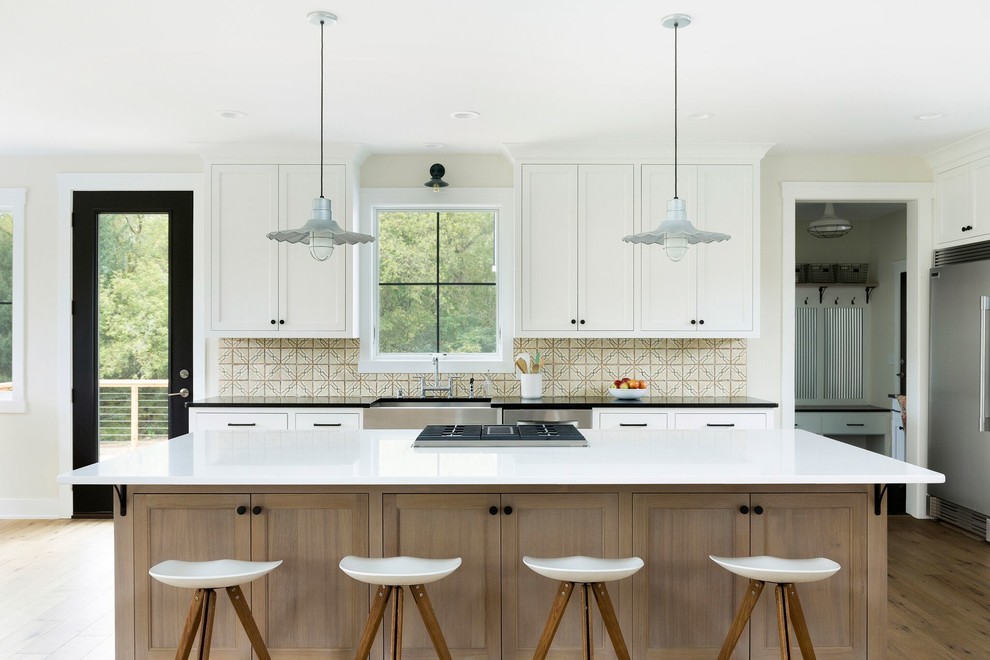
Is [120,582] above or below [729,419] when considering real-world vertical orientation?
below

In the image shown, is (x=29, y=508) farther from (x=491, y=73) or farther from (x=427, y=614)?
(x=491, y=73)

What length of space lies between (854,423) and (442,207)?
13.3 ft

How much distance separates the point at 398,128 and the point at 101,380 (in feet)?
9.07

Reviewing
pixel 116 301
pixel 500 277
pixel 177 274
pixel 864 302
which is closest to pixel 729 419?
pixel 500 277

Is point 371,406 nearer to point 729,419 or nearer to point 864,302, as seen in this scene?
point 729,419

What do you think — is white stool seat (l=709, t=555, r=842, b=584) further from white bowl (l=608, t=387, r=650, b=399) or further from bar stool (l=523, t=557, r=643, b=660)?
white bowl (l=608, t=387, r=650, b=399)

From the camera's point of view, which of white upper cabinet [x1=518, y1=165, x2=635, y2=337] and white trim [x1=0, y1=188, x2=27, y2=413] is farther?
white trim [x1=0, y1=188, x2=27, y2=413]

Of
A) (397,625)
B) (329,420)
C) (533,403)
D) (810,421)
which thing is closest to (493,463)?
(397,625)

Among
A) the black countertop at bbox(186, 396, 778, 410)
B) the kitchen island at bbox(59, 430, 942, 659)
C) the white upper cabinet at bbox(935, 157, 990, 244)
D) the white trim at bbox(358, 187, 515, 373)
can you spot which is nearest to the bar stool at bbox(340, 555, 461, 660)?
the kitchen island at bbox(59, 430, 942, 659)

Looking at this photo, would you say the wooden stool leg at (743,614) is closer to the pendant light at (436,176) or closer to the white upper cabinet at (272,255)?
the white upper cabinet at (272,255)

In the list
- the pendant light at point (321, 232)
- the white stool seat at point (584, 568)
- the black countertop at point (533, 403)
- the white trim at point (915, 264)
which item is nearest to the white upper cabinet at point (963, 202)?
the white trim at point (915, 264)

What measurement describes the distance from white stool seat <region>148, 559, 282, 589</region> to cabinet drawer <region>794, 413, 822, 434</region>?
17.2 feet

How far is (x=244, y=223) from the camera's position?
15.5 feet

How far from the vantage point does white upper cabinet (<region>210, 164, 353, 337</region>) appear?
472 centimetres
